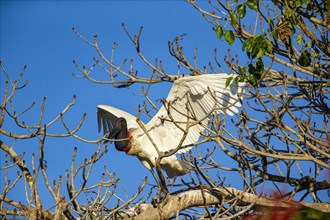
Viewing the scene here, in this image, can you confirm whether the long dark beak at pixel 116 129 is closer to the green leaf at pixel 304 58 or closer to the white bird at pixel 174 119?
the white bird at pixel 174 119

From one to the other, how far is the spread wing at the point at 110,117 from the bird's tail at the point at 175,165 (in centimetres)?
89

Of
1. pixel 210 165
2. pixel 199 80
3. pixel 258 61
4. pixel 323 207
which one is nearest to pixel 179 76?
pixel 199 80

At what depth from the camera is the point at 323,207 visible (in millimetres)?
4832

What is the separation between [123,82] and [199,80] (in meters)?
1.22

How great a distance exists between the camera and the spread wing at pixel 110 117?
7.72 metres

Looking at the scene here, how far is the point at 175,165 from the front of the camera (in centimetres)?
704

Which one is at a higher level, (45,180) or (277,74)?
(277,74)

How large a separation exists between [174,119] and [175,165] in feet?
1.87

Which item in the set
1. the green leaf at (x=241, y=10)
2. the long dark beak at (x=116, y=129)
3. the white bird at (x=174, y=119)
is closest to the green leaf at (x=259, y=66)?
the green leaf at (x=241, y=10)

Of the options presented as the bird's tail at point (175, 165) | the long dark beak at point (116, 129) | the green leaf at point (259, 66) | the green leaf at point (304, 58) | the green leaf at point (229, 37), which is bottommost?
the bird's tail at point (175, 165)

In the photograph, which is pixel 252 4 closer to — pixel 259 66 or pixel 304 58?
pixel 259 66

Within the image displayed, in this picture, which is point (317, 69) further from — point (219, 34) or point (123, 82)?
point (123, 82)

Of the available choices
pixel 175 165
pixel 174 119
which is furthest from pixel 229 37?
pixel 175 165

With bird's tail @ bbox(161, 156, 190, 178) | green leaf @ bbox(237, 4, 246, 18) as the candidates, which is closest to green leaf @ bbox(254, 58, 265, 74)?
green leaf @ bbox(237, 4, 246, 18)
